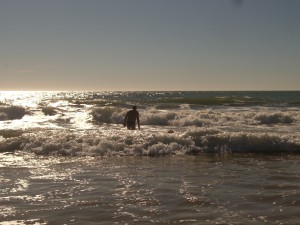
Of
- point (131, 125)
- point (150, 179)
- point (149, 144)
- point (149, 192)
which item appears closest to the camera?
point (149, 192)

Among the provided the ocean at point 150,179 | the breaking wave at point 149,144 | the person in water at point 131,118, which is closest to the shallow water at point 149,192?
the ocean at point 150,179

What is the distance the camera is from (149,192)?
8.88 meters

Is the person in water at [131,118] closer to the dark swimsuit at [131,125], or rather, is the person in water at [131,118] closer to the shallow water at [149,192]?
the dark swimsuit at [131,125]

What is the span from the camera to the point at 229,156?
A: 15.0 metres

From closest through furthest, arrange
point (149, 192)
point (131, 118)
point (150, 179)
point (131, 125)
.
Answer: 1. point (149, 192)
2. point (150, 179)
3. point (131, 118)
4. point (131, 125)

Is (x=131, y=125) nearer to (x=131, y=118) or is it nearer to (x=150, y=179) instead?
(x=131, y=118)

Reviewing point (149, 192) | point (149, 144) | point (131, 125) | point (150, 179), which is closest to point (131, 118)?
point (131, 125)

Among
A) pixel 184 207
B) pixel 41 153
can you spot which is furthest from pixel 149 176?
pixel 41 153

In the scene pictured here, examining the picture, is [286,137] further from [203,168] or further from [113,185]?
[113,185]

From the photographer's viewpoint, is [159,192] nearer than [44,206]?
No

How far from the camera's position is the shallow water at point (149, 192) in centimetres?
714

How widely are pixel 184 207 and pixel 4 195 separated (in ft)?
12.9

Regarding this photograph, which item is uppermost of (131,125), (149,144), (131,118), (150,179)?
(131,118)

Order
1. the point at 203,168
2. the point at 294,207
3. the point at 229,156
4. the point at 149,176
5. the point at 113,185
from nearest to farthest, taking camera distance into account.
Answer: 1. the point at 294,207
2. the point at 113,185
3. the point at 149,176
4. the point at 203,168
5. the point at 229,156
